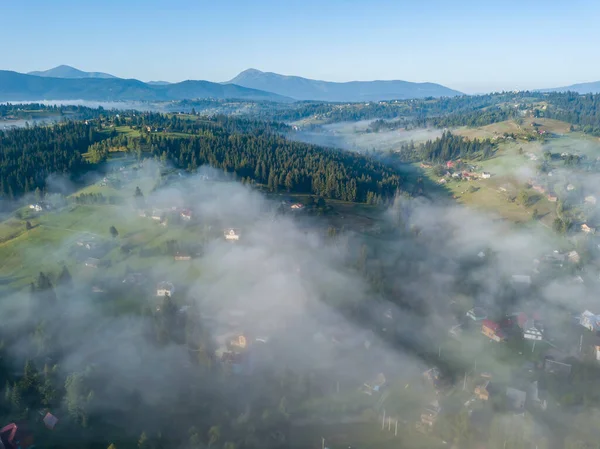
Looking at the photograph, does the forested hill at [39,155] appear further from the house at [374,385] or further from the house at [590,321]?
the house at [590,321]

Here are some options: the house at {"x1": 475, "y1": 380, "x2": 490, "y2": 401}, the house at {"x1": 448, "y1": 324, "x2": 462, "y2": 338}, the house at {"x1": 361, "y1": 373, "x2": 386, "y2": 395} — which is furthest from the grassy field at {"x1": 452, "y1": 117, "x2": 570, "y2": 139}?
the house at {"x1": 361, "y1": 373, "x2": 386, "y2": 395}

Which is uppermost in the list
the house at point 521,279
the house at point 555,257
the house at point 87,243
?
the house at point 87,243

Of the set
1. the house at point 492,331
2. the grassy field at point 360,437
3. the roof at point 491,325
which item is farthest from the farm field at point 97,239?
the house at point 492,331

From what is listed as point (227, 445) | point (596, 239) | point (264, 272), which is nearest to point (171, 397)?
point (227, 445)

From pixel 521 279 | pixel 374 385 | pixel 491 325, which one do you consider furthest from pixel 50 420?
pixel 521 279

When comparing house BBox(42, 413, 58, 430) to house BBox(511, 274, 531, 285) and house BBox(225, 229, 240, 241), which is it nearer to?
house BBox(225, 229, 240, 241)

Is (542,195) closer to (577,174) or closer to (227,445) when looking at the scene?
(577,174)
